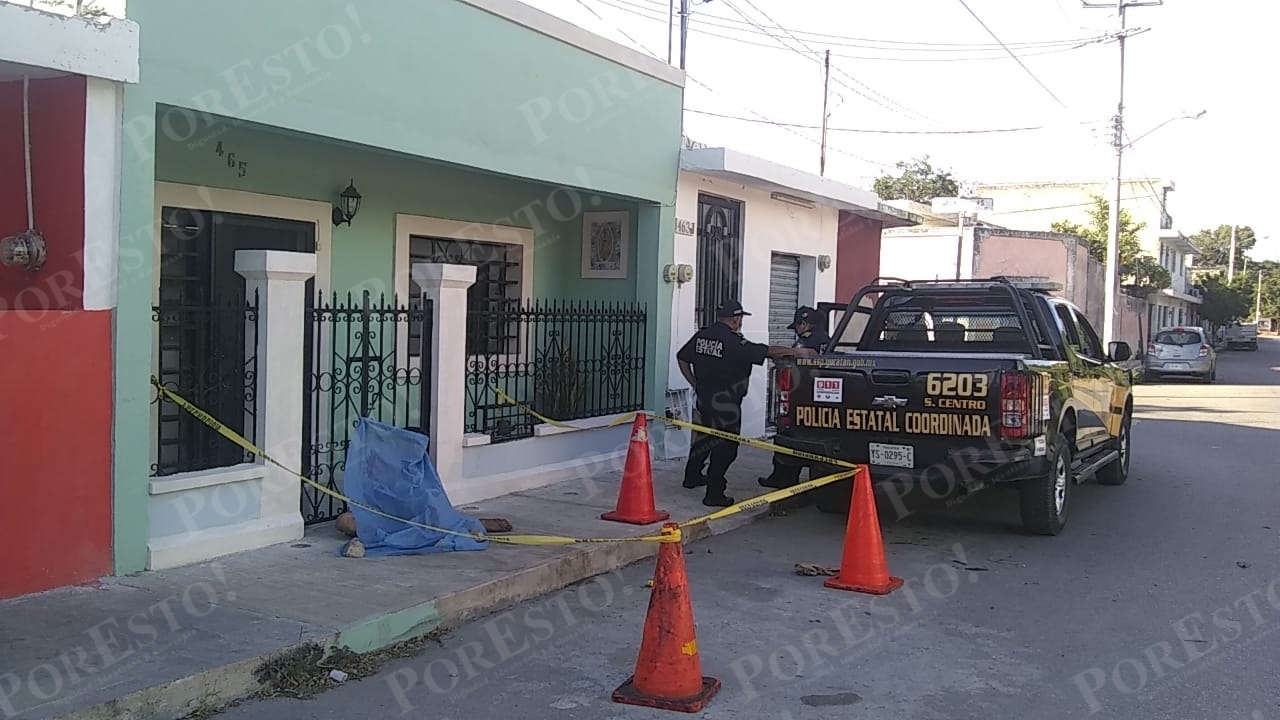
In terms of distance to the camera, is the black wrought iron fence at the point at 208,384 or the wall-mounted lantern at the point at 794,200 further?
the wall-mounted lantern at the point at 794,200

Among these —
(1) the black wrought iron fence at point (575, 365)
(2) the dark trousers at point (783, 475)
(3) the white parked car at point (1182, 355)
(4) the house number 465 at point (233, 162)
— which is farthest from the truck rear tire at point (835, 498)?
(3) the white parked car at point (1182, 355)

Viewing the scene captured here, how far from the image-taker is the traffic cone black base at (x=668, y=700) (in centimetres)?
463

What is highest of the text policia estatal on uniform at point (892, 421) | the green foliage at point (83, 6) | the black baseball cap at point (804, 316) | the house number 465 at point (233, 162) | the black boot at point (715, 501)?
the green foliage at point (83, 6)

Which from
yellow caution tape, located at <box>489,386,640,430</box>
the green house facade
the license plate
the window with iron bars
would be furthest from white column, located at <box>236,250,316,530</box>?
the license plate

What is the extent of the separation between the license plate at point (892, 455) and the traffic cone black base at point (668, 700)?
3691mm

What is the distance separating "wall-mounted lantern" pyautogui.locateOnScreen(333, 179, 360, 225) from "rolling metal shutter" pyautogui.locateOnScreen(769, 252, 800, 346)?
6.14 m

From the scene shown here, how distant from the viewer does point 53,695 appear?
4.32 meters

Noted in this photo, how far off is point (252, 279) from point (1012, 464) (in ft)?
18.0

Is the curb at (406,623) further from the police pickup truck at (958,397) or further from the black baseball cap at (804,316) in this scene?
the black baseball cap at (804,316)

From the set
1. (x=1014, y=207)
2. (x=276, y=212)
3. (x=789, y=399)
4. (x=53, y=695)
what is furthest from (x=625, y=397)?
(x=1014, y=207)

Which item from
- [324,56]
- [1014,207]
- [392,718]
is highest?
[1014,207]

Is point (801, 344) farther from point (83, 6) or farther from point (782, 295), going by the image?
point (83, 6)

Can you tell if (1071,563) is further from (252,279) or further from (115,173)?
(115,173)

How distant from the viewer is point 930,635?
5871 millimetres
